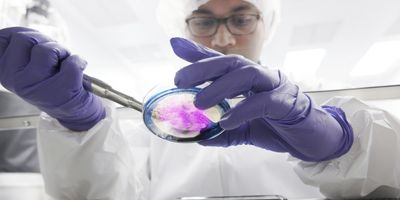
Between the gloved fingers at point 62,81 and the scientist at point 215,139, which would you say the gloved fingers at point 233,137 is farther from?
the gloved fingers at point 62,81

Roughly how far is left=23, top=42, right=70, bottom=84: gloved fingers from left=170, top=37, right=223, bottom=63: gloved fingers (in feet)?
0.81

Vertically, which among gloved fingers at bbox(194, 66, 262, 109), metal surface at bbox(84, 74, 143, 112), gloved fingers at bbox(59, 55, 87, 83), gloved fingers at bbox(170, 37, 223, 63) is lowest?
metal surface at bbox(84, 74, 143, 112)

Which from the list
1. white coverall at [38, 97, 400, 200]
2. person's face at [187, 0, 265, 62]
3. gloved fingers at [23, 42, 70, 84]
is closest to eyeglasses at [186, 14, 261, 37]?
person's face at [187, 0, 265, 62]

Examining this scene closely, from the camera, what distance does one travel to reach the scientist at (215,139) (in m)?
0.61

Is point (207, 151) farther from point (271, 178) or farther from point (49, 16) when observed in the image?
point (49, 16)

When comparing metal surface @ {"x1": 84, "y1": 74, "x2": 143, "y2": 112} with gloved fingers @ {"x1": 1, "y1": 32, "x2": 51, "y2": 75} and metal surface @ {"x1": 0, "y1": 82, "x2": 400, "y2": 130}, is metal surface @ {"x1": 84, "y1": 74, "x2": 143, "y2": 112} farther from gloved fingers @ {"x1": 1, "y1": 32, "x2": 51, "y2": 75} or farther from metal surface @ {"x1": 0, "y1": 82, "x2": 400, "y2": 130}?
metal surface @ {"x1": 0, "y1": 82, "x2": 400, "y2": 130}

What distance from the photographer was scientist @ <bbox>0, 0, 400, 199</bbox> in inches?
23.9

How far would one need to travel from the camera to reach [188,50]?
0.61 m

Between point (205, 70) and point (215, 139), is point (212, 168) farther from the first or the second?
point (205, 70)

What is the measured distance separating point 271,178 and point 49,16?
134 centimetres

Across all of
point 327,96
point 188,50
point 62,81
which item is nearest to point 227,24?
point 327,96

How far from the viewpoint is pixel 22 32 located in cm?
64

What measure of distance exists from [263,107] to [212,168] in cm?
44

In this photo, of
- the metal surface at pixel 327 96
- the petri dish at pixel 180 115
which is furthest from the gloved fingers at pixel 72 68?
the metal surface at pixel 327 96
